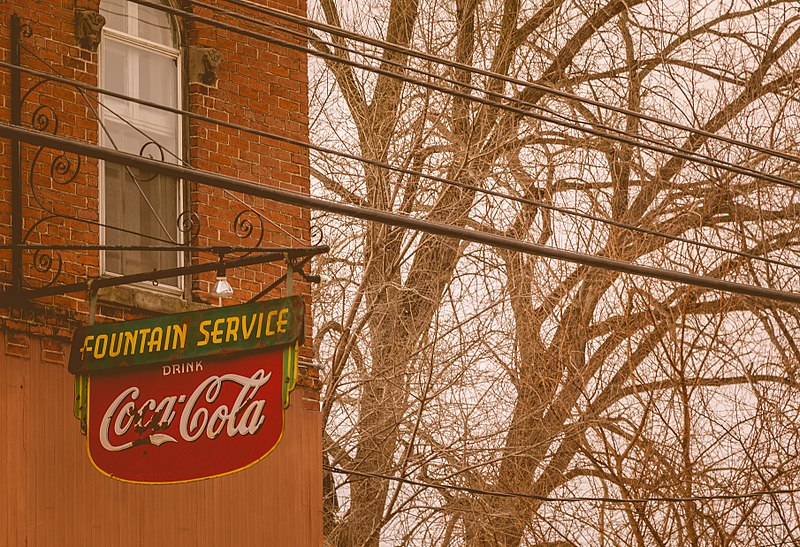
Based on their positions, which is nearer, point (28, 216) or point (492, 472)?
point (28, 216)

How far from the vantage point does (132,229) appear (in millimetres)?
12305

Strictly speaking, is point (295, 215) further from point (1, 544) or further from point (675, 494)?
point (675, 494)

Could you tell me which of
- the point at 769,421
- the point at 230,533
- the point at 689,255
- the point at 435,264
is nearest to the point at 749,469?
the point at 769,421

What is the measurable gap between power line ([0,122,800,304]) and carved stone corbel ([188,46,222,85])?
10.5 feet

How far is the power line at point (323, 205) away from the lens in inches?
326

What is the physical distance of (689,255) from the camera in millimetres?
17312

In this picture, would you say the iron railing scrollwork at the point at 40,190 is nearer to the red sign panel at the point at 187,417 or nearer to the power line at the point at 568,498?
the red sign panel at the point at 187,417

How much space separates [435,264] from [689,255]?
4644 mm

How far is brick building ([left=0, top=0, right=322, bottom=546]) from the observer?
1087 centimetres

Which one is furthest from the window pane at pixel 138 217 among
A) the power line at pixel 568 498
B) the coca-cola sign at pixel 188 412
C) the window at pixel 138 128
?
the power line at pixel 568 498

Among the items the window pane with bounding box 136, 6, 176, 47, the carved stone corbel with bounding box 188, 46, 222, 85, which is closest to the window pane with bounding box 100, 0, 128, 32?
the window pane with bounding box 136, 6, 176, 47

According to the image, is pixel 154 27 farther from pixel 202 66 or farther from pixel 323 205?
pixel 323 205

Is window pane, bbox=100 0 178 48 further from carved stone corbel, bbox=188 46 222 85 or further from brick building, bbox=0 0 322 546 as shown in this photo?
carved stone corbel, bbox=188 46 222 85

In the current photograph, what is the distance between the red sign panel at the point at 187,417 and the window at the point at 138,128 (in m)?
2.11
